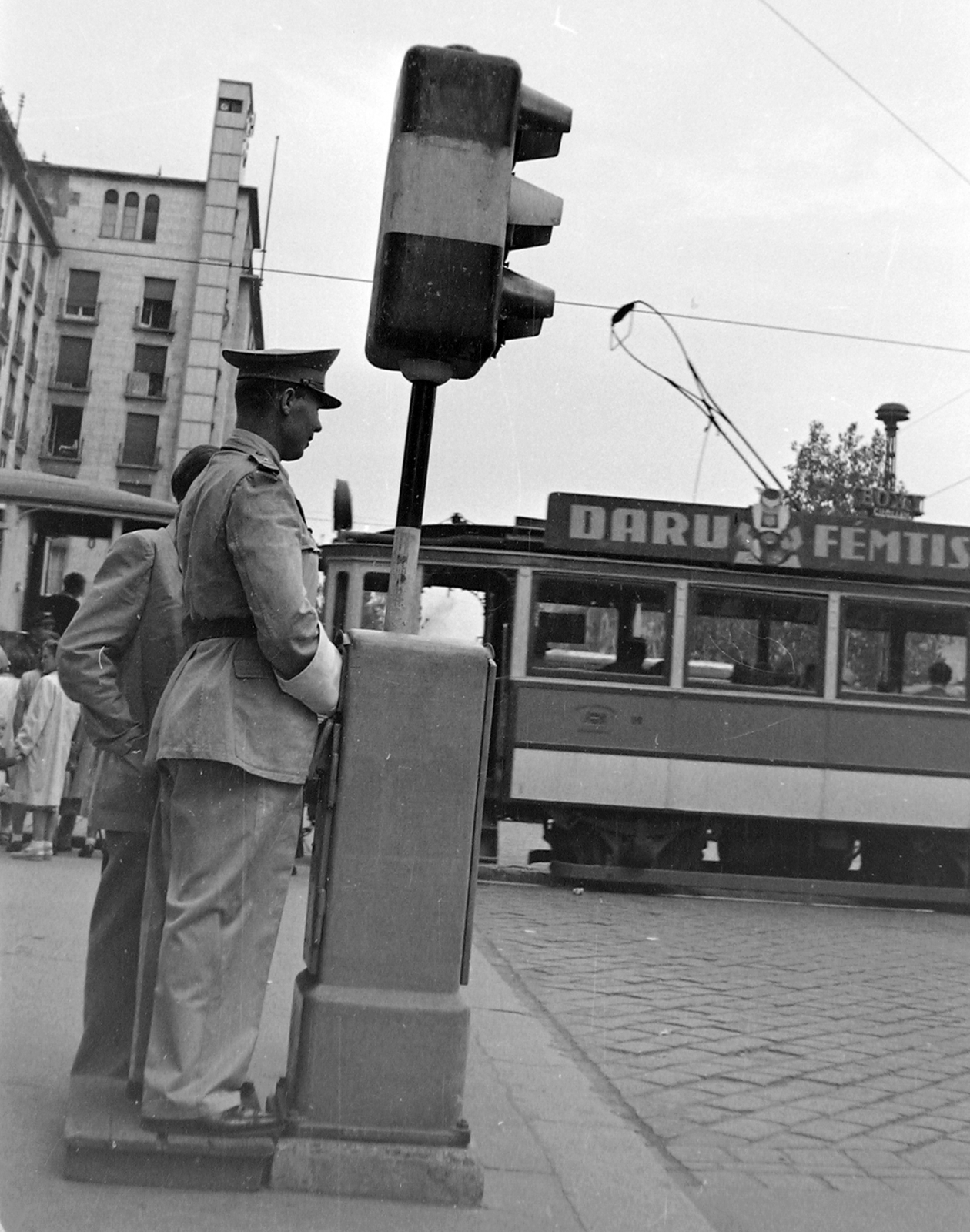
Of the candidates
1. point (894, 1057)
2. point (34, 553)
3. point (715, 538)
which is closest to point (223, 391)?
point (34, 553)

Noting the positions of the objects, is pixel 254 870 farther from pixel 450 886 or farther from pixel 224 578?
pixel 224 578

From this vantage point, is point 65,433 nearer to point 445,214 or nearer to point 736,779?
point 736,779

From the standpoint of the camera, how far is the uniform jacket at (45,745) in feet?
32.6

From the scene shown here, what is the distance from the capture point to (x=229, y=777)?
325 centimetres

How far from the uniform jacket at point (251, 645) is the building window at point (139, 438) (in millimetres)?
37783

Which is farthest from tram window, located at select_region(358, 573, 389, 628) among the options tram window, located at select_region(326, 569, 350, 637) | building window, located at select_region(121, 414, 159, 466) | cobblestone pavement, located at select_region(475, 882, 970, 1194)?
building window, located at select_region(121, 414, 159, 466)

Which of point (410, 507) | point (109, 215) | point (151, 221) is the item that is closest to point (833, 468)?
point (151, 221)

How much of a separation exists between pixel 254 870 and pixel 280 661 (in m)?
0.49

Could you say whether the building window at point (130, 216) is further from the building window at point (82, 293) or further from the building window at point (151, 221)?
the building window at point (82, 293)

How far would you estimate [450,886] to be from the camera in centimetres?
341

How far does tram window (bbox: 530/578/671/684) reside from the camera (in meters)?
11.7

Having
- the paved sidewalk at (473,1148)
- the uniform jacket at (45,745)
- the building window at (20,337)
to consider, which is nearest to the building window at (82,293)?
the building window at (20,337)

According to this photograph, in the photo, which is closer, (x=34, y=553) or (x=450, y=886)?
(x=450, y=886)

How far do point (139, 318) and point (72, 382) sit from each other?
710cm
